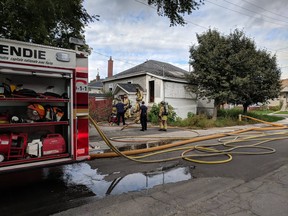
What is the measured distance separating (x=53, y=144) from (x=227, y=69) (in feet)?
52.0

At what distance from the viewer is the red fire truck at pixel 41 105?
14.3 feet

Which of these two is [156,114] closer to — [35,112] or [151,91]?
[151,91]

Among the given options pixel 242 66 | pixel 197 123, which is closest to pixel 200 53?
pixel 242 66

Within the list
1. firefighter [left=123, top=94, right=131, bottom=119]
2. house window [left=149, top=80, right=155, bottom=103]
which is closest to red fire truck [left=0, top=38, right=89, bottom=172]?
firefighter [left=123, top=94, right=131, bottom=119]

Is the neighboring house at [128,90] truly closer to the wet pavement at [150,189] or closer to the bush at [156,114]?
the bush at [156,114]

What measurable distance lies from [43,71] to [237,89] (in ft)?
54.2

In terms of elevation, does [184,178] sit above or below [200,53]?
below

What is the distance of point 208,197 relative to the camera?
4434 mm

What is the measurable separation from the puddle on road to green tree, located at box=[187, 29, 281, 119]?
1369 cm

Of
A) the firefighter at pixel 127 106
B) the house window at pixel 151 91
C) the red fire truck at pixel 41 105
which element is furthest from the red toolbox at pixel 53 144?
the house window at pixel 151 91

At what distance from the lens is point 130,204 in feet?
13.6

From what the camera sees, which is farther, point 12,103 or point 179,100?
point 179,100

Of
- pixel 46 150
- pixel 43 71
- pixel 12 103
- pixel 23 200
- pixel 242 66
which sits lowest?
pixel 23 200

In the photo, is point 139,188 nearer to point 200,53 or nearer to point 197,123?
point 197,123
